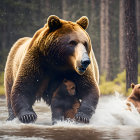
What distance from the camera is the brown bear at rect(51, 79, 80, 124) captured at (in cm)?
623

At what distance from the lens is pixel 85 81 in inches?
244

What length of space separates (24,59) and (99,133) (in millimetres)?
2025

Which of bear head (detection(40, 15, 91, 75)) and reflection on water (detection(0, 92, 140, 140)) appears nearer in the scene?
reflection on water (detection(0, 92, 140, 140))

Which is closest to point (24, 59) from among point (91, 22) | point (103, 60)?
point (103, 60)

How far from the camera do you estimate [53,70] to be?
20.3 ft

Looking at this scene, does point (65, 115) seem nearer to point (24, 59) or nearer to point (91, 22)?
point (24, 59)

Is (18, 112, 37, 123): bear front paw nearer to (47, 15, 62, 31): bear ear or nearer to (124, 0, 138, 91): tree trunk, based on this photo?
(47, 15, 62, 31): bear ear

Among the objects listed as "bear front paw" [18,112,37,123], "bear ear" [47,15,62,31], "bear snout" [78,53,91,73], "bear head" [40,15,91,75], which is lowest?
"bear front paw" [18,112,37,123]

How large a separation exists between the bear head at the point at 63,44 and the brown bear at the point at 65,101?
0.34 m

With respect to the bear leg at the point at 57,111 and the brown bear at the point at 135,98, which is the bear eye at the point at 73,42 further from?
the brown bear at the point at 135,98

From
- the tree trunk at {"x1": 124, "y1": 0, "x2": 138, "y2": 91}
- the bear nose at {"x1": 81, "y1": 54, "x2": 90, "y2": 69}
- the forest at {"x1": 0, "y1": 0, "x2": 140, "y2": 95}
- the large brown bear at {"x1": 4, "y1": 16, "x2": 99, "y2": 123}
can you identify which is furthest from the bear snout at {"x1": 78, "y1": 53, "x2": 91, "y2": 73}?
the forest at {"x1": 0, "y1": 0, "x2": 140, "y2": 95}

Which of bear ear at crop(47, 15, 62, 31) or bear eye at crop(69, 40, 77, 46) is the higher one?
bear ear at crop(47, 15, 62, 31)

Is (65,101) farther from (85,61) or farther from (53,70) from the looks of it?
(85,61)

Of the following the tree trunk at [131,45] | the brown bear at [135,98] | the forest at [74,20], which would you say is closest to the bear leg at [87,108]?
the brown bear at [135,98]
